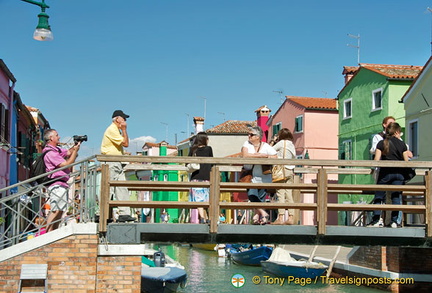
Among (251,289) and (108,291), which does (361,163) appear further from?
(251,289)

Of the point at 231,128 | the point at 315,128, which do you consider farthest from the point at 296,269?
the point at 231,128

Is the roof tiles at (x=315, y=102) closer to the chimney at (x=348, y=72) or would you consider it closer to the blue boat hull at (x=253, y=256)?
the chimney at (x=348, y=72)

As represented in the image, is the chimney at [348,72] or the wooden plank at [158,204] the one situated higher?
the chimney at [348,72]

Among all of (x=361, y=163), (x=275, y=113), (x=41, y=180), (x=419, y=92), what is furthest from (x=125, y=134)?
(x=275, y=113)

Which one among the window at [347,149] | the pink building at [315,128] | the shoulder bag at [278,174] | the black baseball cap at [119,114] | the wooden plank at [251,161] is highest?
the pink building at [315,128]

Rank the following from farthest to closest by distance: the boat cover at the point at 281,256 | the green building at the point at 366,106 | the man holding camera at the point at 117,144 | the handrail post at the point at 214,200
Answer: the green building at the point at 366,106 → the boat cover at the point at 281,256 → the man holding camera at the point at 117,144 → the handrail post at the point at 214,200

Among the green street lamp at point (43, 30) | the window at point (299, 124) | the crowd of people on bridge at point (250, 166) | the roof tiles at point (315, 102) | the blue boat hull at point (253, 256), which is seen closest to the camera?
the crowd of people on bridge at point (250, 166)

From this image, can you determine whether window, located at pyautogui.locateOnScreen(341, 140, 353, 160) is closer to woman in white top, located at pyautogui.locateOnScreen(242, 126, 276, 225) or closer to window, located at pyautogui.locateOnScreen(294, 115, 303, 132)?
window, located at pyautogui.locateOnScreen(294, 115, 303, 132)

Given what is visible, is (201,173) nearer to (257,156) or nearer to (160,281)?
(257,156)

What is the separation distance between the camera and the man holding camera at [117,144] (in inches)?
429

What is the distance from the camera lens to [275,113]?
49.8m

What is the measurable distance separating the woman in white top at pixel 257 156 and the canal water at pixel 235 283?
9.00 metres

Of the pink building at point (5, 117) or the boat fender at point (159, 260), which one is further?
the boat fender at point (159, 260)

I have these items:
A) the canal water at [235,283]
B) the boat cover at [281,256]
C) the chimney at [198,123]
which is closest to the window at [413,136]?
the boat cover at [281,256]
